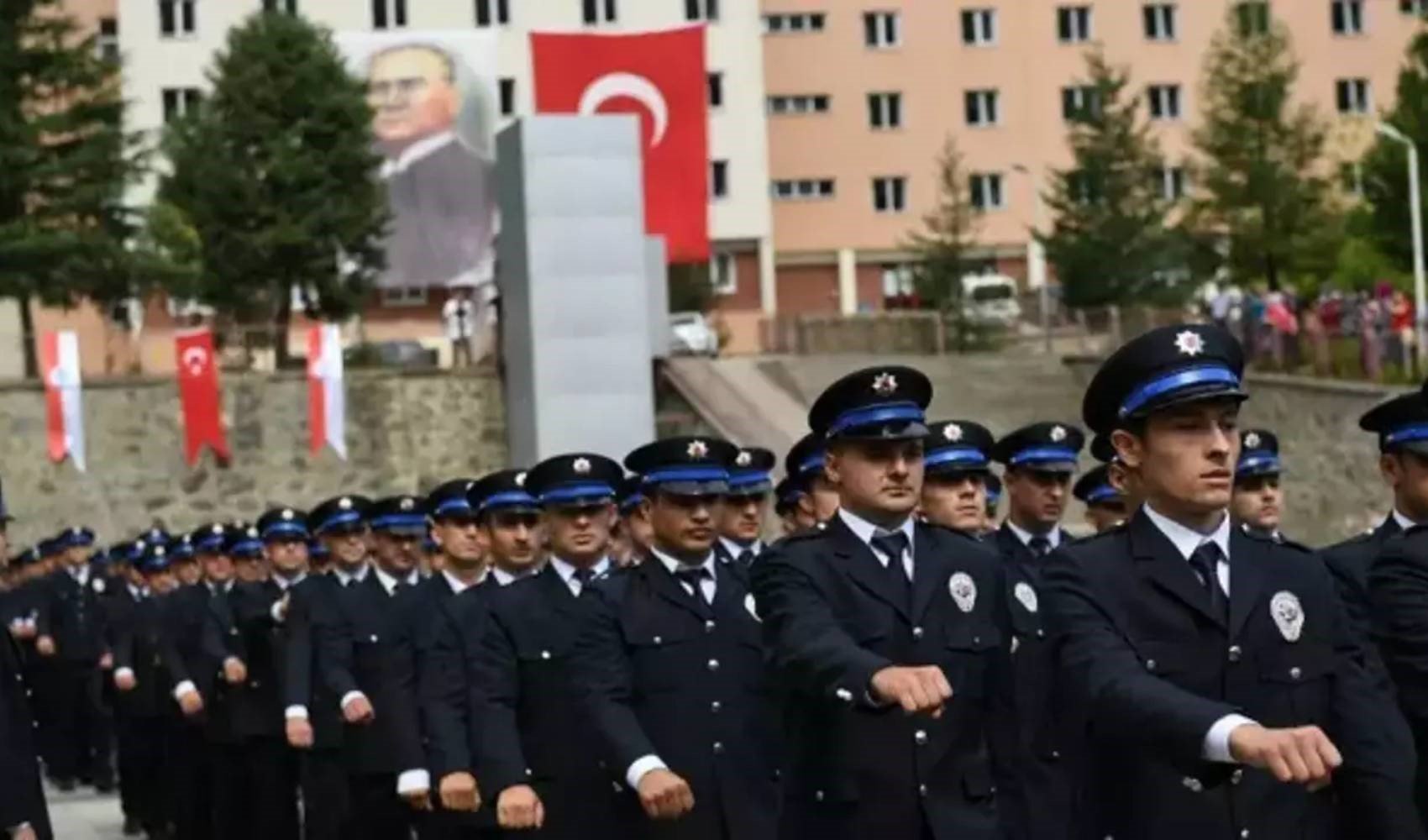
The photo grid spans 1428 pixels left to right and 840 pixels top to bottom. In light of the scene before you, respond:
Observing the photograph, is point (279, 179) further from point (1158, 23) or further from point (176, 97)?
point (1158, 23)

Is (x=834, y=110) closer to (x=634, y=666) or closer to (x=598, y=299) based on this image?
(x=598, y=299)

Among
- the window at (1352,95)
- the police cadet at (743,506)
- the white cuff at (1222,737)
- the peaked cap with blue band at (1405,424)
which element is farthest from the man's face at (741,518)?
the window at (1352,95)

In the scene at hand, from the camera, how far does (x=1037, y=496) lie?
11.7m

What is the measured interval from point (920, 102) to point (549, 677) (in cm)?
6997

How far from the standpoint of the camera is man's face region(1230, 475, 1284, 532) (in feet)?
36.9

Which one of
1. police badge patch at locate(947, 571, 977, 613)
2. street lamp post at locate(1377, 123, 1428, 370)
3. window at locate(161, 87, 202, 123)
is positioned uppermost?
window at locate(161, 87, 202, 123)

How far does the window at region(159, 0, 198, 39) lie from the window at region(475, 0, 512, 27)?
22.8 feet

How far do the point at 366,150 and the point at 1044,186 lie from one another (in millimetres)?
24253

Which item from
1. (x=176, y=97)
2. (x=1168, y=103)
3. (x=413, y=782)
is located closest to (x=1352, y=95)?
(x=1168, y=103)

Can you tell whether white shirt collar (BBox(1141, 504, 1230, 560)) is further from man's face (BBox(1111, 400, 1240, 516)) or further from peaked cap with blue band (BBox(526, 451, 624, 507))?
peaked cap with blue band (BBox(526, 451, 624, 507))

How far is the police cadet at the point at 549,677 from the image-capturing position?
10.8 m

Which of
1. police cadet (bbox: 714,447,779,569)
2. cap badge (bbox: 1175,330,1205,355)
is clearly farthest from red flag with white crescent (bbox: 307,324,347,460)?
cap badge (bbox: 1175,330,1205,355)

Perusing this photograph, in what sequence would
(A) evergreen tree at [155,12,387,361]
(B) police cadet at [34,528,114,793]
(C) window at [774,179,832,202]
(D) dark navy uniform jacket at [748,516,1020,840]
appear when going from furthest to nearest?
1. (C) window at [774,179,832,202]
2. (A) evergreen tree at [155,12,387,361]
3. (B) police cadet at [34,528,114,793]
4. (D) dark navy uniform jacket at [748,516,1020,840]

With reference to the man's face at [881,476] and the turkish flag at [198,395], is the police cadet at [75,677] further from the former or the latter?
the man's face at [881,476]
